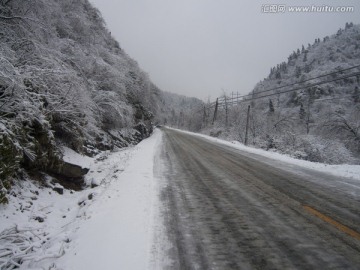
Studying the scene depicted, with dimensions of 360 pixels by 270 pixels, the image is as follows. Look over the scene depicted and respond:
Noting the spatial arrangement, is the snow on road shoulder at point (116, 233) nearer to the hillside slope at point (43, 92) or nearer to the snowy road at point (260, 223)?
the snowy road at point (260, 223)

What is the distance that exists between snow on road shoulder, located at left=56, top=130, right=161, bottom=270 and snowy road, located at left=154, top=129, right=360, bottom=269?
40 centimetres

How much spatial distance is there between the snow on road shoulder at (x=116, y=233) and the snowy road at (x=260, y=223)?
0.40 metres

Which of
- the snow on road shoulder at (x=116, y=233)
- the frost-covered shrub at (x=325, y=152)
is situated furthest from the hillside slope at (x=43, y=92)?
the frost-covered shrub at (x=325, y=152)

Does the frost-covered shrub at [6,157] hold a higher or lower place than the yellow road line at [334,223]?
higher

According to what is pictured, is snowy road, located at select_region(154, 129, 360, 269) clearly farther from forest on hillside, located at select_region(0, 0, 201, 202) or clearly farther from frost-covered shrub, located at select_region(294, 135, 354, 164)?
frost-covered shrub, located at select_region(294, 135, 354, 164)

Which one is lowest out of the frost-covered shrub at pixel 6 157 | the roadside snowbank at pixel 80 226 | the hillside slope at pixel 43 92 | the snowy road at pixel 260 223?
the roadside snowbank at pixel 80 226

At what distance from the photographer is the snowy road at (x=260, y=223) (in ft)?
11.6

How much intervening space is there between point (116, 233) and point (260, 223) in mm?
2572

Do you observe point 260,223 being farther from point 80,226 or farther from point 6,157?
point 6,157

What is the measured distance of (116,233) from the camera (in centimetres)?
445

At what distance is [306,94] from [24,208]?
110m

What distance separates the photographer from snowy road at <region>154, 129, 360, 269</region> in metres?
3.54

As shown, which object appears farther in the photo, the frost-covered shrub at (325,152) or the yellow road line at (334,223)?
the frost-covered shrub at (325,152)

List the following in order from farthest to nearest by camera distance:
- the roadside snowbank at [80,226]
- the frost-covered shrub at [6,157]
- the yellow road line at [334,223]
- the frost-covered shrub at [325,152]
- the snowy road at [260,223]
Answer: the frost-covered shrub at [325,152] < the frost-covered shrub at [6,157] < the yellow road line at [334,223] < the roadside snowbank at [80,226] < the snowy road at [260,223]
